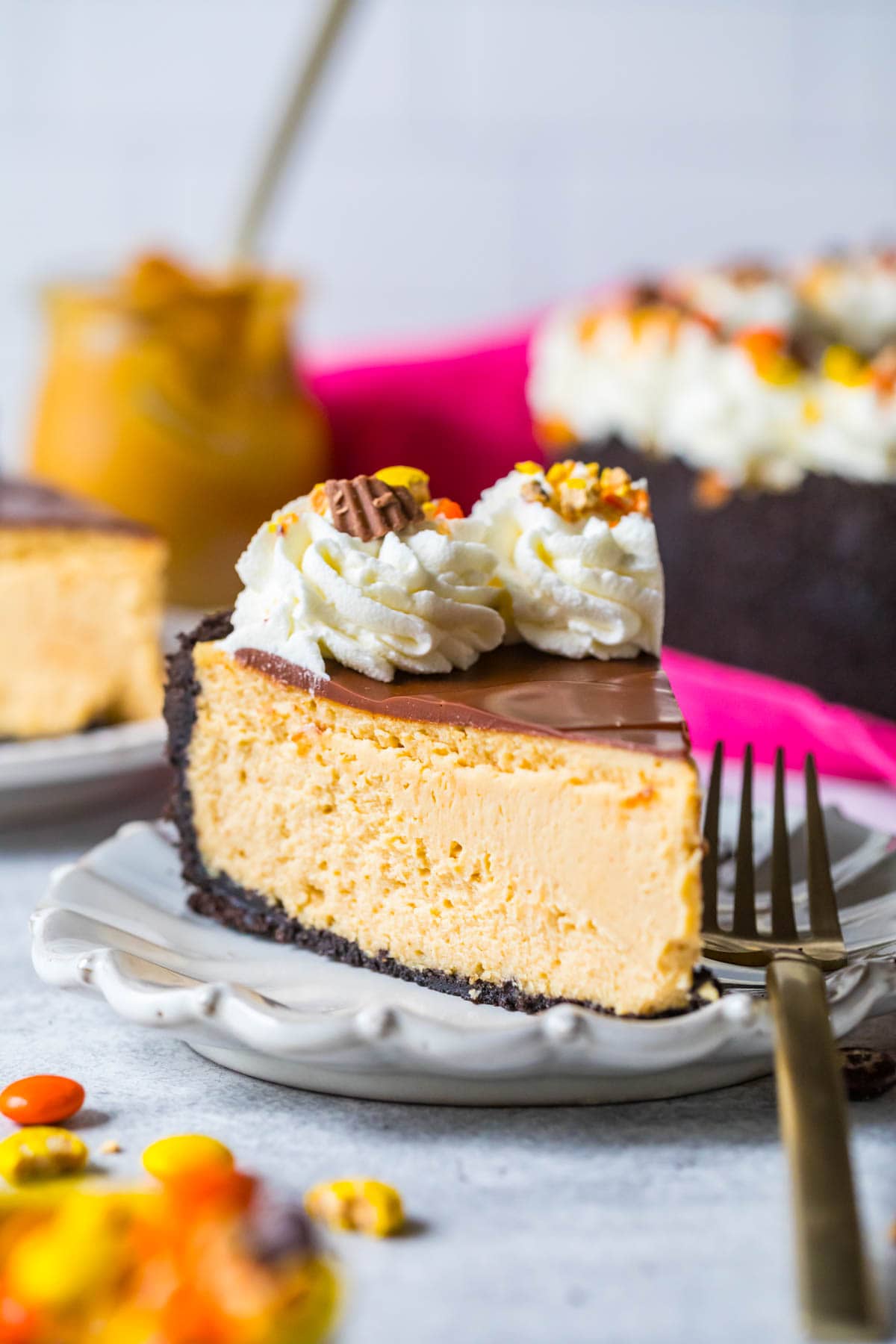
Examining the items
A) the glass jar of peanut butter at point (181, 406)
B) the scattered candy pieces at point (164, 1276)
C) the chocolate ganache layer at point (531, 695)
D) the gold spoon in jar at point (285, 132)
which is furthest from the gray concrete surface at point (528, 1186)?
→ the gold spoon in jar at point (285, 132)

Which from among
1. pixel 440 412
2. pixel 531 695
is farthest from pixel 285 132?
pixel 531 695

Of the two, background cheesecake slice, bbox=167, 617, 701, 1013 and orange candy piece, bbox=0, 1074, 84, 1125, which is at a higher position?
background cheesecake slice, bbox=167, 617, 701, 1013

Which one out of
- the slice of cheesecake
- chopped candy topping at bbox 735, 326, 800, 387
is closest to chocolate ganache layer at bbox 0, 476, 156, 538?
the slice of cheesecake

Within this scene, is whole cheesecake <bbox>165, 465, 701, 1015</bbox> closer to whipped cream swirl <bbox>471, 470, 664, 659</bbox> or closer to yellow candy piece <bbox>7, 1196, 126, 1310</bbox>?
whipped cream swirl <bbox>471, 470, 664, 659</bbox>

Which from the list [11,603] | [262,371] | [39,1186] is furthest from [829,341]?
[39,1186]

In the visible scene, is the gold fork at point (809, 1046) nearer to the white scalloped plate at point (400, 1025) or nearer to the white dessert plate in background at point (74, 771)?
the white scalloped plate at point (400, 1025)

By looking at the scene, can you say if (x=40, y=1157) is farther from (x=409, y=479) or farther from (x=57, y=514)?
(x=57, y=514)

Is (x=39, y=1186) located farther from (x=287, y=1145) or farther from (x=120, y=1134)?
(x=287, y=1145)
